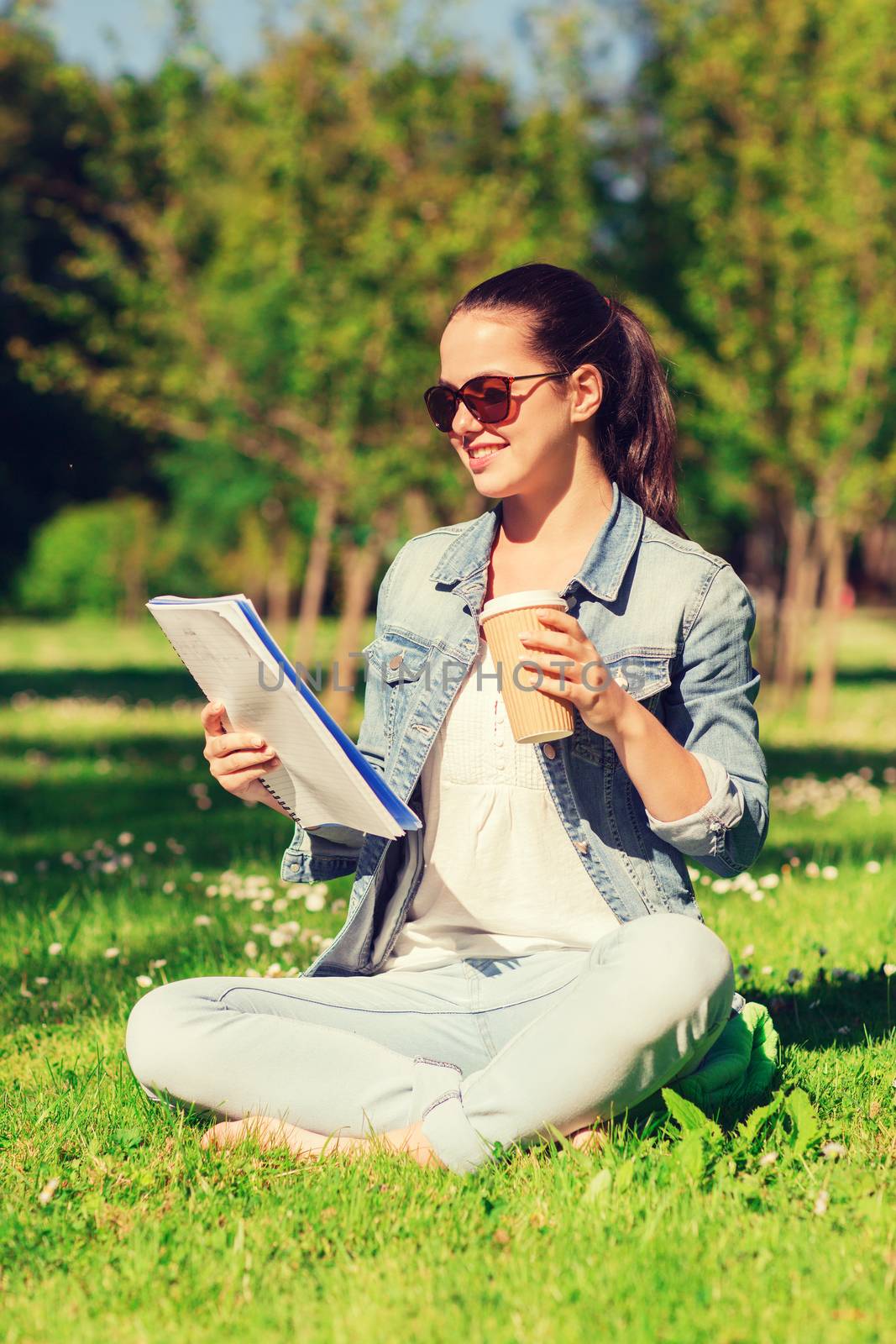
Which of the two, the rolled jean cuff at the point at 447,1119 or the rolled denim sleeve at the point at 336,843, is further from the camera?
the rolled denim sleeve at the point at 336,843

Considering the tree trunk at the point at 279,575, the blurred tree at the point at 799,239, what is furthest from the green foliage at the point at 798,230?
the tree trunk at the point at 279,575

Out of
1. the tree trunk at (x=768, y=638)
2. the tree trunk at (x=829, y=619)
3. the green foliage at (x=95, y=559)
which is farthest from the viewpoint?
the green foliage at (x=95, y=559)

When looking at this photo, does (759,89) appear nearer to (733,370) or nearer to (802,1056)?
(733,370)

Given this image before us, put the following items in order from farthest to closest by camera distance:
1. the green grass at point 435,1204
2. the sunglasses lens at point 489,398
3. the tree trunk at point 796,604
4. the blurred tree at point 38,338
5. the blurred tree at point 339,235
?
the blurred tree at point 38,338
the tree trunk at point 796,604
the blurred tree at point 339,235
the sunglasses lens at point 489,398
the green grass at point 435,1204

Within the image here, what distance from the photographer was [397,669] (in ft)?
11.0

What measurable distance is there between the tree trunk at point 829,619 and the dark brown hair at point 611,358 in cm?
1100

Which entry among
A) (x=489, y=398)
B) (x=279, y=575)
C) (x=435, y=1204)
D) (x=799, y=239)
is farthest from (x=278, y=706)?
(x=279, y=575)

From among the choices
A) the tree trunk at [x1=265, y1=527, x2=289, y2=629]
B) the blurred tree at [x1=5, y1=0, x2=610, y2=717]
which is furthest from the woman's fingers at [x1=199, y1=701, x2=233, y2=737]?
the tree trunk at [x1=265, y1=527, x2=289, y2=629]

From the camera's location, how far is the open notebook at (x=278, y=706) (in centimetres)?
277

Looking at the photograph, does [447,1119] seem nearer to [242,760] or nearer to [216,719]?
[242,760]

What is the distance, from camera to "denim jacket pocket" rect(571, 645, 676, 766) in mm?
3113

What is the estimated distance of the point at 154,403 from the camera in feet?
44.3

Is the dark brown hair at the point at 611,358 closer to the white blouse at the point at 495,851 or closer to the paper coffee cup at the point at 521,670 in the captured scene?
the white blouse at the point at 495,851

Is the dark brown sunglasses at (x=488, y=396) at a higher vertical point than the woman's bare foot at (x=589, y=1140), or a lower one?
higher
